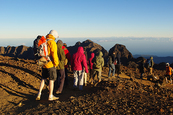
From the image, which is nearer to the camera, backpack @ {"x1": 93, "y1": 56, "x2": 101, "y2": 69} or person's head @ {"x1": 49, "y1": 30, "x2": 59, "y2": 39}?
person's head @ {"x1": 49, "y1": 30, "x2": 59, "y2": 39}

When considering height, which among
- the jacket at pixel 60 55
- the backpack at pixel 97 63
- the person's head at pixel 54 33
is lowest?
the backpack at pixel 97 63

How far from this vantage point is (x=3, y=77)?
7.01 m

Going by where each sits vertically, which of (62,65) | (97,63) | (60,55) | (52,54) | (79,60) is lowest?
(97,63)

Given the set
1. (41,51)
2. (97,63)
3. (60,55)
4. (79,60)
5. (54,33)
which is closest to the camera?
(41,51)

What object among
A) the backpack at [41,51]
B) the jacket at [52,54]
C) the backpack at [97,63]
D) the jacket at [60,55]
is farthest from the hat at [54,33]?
the backpack at [97,63]

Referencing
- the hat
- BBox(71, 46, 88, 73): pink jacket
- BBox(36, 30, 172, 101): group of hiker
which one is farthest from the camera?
BBox(71, 46, 88, 73): pink jacket

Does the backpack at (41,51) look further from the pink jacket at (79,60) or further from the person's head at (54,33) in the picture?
the pink jacket at (79,60)

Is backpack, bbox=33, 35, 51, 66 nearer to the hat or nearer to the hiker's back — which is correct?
the hat

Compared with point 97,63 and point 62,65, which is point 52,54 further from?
point 97,63

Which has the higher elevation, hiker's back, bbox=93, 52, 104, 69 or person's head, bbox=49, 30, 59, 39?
person's head, bbox=49, 30, 59, 39

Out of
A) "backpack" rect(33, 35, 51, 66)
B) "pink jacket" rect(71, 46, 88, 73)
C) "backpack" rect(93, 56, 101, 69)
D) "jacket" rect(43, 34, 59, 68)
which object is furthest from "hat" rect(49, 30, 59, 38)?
"backpack" rect(93, 56, 101, 69)

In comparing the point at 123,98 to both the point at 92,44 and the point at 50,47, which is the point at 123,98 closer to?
the point at 50,47

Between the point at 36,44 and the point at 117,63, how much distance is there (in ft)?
25.7

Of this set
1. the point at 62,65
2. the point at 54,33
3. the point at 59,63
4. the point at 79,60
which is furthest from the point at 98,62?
the point at 54,33
